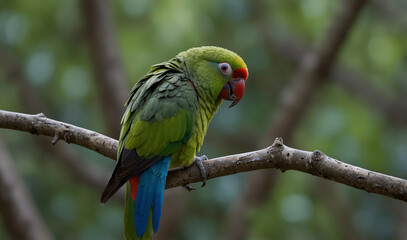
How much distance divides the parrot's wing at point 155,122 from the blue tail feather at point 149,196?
0.05 metres

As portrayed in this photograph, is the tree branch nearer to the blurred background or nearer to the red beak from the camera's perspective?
the red beak

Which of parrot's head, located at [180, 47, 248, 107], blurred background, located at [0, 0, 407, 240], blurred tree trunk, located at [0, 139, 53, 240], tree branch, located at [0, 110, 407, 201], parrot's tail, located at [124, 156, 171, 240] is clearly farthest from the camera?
blurred background, located at [0, 0, 407, 240]

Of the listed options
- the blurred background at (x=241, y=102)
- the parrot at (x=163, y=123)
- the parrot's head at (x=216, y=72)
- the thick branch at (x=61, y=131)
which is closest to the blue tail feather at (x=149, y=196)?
the parrot at (x=163, y=123)

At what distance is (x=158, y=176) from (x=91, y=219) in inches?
140

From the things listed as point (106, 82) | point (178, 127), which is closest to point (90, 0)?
point (106, 82)

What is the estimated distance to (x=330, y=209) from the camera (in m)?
6.12

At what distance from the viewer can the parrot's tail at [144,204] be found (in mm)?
2438

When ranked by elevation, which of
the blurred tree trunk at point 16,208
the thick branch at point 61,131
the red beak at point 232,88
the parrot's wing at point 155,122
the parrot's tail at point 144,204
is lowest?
the blurred tree trunk at point 16,208

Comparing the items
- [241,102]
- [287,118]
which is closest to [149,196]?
[287,118]

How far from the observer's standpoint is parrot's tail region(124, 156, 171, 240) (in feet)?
8.00

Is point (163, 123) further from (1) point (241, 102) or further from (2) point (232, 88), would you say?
(1) point (241, 102)

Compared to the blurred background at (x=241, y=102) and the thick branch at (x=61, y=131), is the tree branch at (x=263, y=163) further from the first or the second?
the blurred background at (x=241, y=102)

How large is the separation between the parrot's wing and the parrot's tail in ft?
0.23

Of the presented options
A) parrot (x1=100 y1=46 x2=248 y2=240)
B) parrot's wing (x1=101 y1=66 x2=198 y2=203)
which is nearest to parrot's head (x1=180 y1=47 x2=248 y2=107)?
parrot (x1=100 y1=46 x2=248 y2=240)
